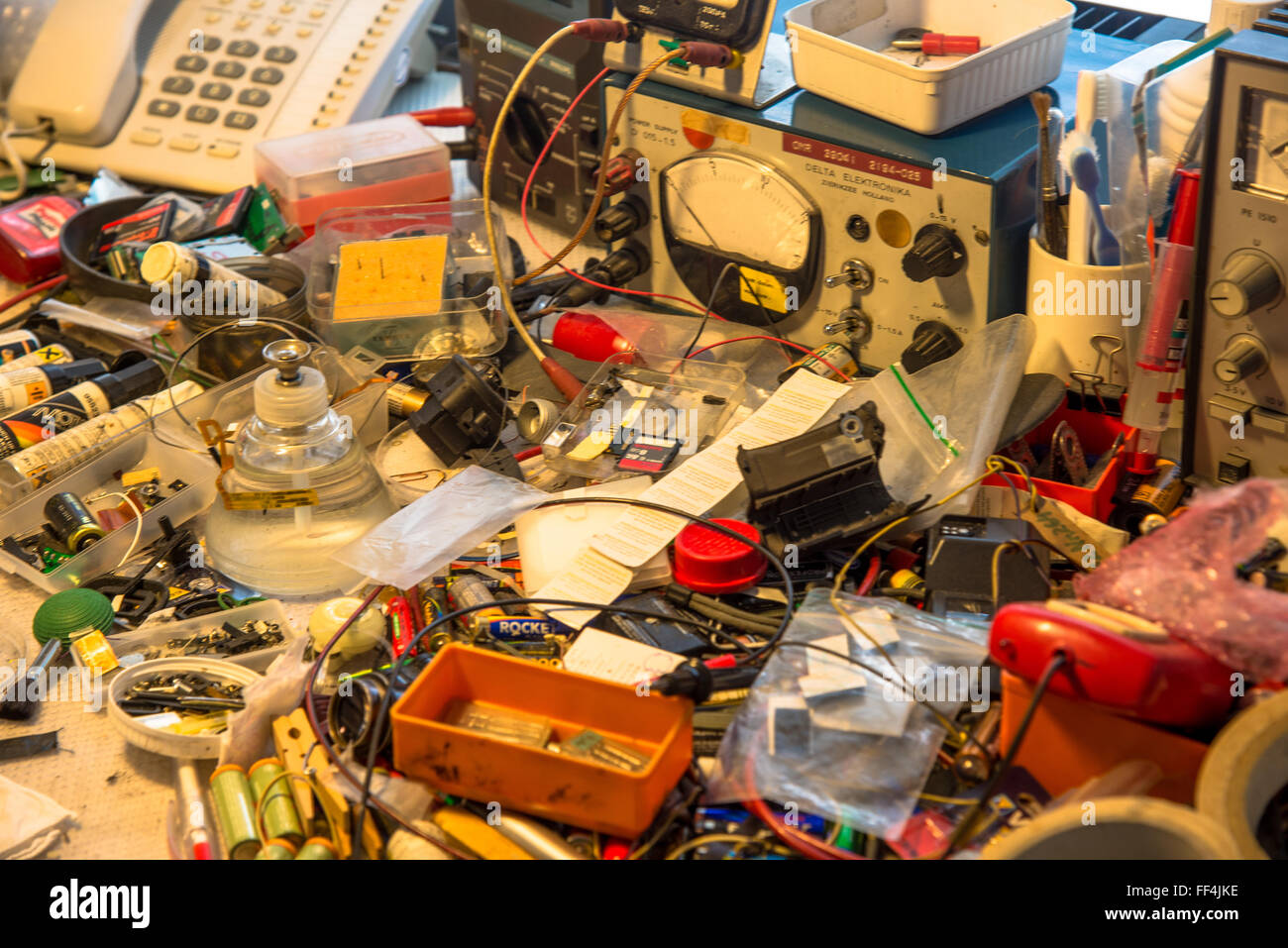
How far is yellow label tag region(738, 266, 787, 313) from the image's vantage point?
1.42 m

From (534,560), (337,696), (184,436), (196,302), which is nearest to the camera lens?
(337,696)

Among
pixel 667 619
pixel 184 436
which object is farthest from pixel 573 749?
pixel 184 436

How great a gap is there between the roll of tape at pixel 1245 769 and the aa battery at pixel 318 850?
1.97 ft

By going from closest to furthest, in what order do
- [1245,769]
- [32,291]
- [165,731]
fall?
[1245,769] → [165,731] → [32,291]

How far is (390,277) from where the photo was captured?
4.92 feet

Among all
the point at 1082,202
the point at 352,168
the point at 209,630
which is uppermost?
the point at 1082,202

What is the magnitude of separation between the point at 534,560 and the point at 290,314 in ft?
1.79

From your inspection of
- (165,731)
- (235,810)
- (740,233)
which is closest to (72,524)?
(165,731)

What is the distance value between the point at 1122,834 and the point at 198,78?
5.82ft

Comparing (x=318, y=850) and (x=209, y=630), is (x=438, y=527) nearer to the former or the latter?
(x=209, y=630)

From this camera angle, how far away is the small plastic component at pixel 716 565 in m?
1.10

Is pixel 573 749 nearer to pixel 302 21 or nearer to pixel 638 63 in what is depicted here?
pixel 638 63

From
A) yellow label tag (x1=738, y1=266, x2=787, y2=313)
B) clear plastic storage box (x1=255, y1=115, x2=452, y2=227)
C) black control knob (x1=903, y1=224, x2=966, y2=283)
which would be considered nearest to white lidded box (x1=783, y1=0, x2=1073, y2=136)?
black control knob (x1=903, y1=224, x2=966, y2=283)
